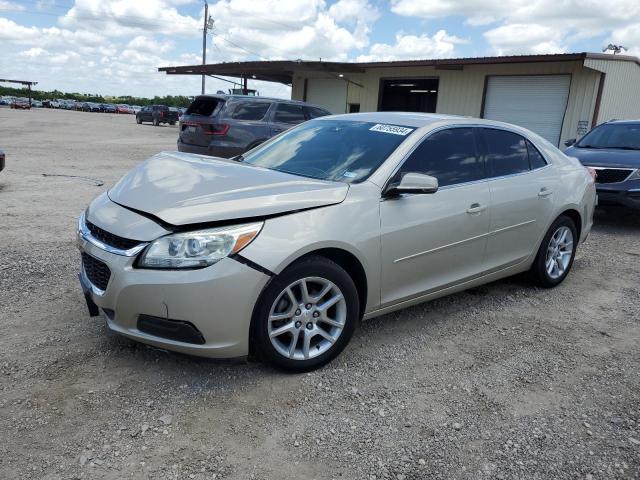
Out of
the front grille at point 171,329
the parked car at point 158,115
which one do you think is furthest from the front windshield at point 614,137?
the parked car at point 158,115

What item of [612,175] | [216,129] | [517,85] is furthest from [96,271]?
[517,85]

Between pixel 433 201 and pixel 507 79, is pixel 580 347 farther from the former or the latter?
pixel 507 79

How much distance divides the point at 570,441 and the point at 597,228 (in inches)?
254

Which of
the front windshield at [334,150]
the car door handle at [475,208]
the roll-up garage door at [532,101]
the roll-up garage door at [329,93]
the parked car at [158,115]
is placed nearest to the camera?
the front windshield at [334,150]

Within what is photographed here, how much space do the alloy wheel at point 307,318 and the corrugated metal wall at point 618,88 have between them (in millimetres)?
13921

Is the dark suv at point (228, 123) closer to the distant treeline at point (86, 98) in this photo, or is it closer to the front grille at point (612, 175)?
the front grille at point (612, 175)

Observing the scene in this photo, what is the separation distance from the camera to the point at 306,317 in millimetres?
3258

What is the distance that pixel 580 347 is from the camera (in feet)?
13.1

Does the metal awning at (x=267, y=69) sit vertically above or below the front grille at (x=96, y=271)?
above

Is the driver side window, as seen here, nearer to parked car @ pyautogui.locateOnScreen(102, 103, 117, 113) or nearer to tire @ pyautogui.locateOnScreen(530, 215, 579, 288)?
tire @ pyautogui.locateOnScreen(530, 215, 579, 288)

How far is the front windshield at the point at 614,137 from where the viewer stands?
874cm

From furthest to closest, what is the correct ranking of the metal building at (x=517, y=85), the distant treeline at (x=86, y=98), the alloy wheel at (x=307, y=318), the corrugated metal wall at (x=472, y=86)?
the distant treeline at (x=86, y=98) → the corrugated metal wall at (x=472, y=86) → the metal building at (x=517, y=85) → the alloy wheel at (x=307, y=318)

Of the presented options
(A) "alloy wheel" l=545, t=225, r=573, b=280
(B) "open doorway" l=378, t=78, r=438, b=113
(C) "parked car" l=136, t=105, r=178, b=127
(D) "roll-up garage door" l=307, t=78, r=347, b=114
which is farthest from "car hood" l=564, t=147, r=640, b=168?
(C) "parked car" l=136, t=105, r=178, b=127

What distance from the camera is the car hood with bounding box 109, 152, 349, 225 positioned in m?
3.02
